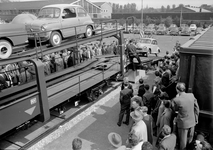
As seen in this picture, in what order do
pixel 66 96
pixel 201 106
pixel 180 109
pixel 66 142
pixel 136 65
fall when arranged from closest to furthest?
pixel 180 109, pixel 201 106, pixel 66 142, pixel 66 96, pixel 136 65

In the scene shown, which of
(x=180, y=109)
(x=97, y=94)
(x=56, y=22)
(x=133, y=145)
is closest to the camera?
(x=133, y=145)

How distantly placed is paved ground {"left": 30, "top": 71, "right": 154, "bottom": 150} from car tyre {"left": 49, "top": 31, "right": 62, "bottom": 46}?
9.98 feet

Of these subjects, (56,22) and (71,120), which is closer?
(71,120)

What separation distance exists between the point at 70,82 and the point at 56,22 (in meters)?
2.62

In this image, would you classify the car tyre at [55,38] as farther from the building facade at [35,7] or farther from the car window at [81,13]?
the building facade at [35,7]

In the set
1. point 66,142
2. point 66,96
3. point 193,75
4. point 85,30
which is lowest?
point 66,142

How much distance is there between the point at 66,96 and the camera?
7.35 metres

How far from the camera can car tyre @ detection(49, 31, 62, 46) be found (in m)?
7.94

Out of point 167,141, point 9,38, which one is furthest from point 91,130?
point 9,38

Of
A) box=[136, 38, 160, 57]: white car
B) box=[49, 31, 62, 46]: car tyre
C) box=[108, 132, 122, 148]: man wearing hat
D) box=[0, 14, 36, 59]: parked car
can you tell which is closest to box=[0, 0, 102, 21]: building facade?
box=[136, 38, 160, 57]: white car

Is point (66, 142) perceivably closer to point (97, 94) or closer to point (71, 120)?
point (71, 120)

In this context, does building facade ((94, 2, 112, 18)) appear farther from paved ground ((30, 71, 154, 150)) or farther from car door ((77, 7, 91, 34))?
paved ground ((30, 71, 154, 150))

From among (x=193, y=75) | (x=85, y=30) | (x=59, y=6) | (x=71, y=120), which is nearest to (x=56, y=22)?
(x=59, y=6)

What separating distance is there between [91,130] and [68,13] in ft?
18.2
